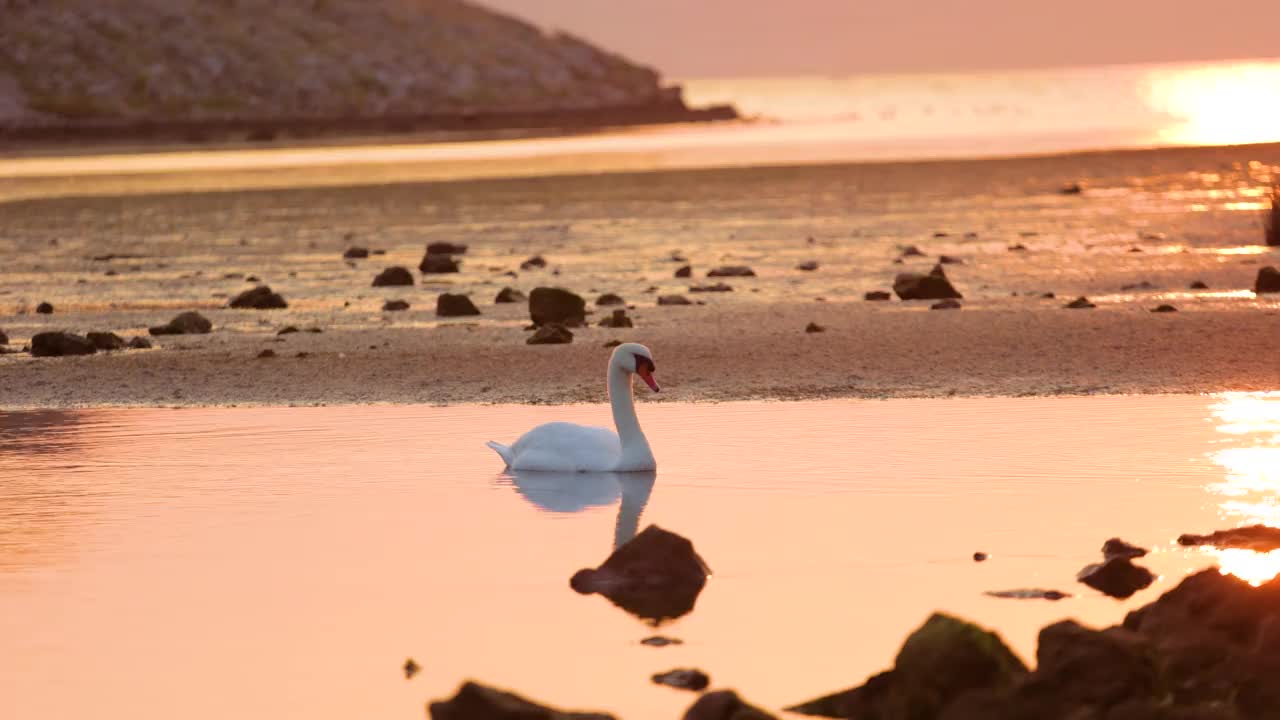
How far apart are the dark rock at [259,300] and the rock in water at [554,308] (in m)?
4.00

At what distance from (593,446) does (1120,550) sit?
3922mm

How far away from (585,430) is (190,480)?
2258 millimetres

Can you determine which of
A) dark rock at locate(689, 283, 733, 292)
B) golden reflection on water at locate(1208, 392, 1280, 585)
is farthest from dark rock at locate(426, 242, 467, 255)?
golden reflection on water at locate(1208, 392, 1280, 585)

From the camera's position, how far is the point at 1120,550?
1018 centimetres

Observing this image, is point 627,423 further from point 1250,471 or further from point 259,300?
point 259,300

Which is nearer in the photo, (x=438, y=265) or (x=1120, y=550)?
(x=1120, y=550)

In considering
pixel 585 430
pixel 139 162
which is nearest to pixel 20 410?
pixel 585 430

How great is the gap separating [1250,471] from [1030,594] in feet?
10.4

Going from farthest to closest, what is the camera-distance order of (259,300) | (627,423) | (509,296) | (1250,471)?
1. (259,300)
2. (509,296)
3. (627,423)
4. (1250,471)

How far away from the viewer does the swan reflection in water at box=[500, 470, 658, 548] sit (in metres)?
12.2

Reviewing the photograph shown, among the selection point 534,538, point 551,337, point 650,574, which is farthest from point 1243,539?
point 551,337

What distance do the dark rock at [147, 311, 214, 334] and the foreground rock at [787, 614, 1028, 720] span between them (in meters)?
14.4

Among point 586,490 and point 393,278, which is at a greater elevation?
point 586,490

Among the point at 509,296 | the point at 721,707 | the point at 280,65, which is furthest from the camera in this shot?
the point at 280,65
